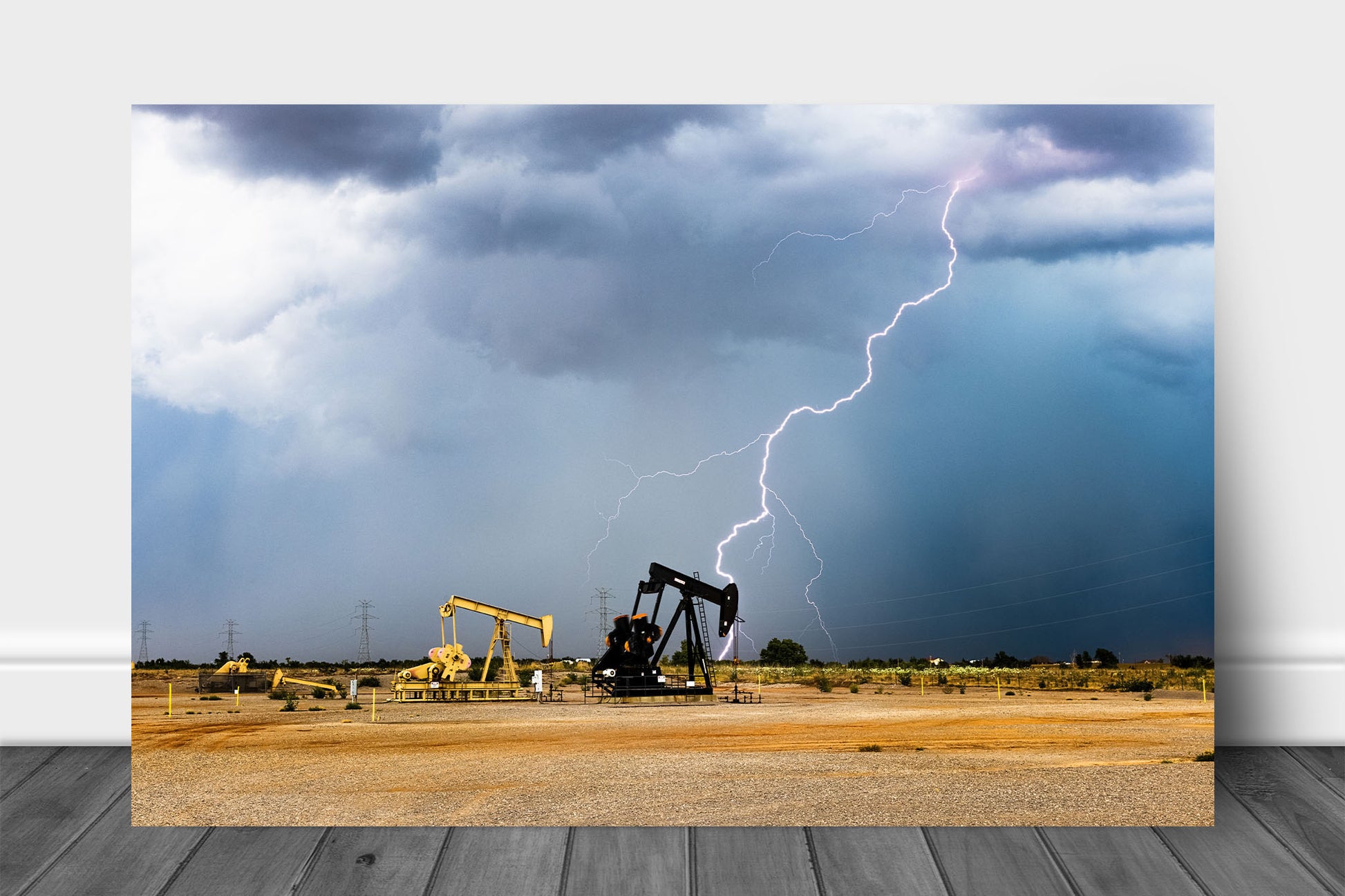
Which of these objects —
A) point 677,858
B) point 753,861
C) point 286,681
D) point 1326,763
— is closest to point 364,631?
point 286,681

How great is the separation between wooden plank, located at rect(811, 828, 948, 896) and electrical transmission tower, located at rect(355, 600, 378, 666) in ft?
8.25

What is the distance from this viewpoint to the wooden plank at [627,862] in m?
5.11

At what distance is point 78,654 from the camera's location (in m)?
6.82

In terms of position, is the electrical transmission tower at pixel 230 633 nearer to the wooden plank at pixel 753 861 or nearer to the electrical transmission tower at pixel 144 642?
the electrical transmission tower at pixel 144 642

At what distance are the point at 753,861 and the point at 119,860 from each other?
296cm

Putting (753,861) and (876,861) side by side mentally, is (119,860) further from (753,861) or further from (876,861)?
(876,861)

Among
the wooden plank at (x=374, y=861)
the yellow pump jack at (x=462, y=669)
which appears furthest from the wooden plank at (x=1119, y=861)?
the wooden plank at (x=374, y=861)

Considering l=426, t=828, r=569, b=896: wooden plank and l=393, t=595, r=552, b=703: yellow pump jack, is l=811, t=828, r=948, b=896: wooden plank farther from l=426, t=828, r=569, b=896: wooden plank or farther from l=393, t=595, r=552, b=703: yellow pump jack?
l=393, t=595, r=552, b=703: yellow pump jack

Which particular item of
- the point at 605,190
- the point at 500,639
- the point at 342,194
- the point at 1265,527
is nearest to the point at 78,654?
the point at 500,639

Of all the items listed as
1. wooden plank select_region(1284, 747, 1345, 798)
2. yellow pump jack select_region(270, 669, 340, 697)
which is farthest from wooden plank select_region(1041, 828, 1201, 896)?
yellow pump jack select_region(270, 669, 340, 697)

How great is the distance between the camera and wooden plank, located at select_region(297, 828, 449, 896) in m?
5.15

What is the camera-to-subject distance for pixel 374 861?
5.39 m

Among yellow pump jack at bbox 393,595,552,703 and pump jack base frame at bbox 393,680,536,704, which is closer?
yellow pump jack at bbox 393,595,552,703

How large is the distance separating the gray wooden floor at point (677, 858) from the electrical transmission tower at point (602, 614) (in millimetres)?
1017
